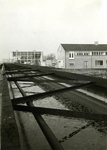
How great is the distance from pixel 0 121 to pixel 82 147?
1386 millimetres

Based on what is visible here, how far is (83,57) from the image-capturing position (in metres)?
36.9

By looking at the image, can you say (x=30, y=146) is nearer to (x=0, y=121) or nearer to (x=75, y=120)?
(x=0, y=121)

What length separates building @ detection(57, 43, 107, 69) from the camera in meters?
36.9

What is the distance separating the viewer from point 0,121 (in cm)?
122

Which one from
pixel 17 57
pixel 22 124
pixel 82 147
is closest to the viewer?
pixel 82 147

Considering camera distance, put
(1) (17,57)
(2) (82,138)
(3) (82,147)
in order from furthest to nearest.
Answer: (1) (17,57)
(2) (82,138)
(3) (82,147)

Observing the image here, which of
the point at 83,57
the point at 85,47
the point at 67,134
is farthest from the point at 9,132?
the point at 85,47

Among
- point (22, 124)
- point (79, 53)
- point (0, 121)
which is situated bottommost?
point (22, 124)

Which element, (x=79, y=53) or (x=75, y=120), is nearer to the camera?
(x=75, y=120)

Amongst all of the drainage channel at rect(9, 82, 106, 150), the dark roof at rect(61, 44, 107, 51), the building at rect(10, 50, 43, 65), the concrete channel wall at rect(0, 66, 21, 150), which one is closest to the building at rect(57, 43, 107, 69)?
the dark roof at rect(61, 44, 107, 51)

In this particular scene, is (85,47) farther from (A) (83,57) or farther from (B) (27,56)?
(B) (27,56)

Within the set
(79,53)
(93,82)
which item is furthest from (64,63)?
(93,82)

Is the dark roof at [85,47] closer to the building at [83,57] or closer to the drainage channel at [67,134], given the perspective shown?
the building at [83,57]

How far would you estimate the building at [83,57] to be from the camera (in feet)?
121
